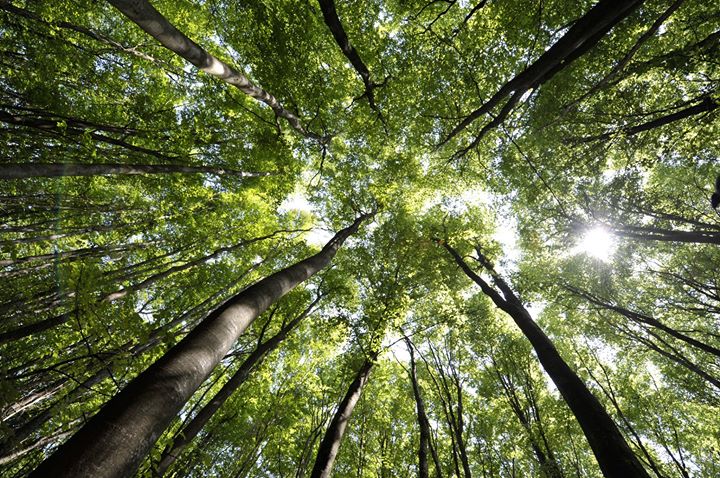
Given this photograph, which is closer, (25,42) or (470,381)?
(25,42)

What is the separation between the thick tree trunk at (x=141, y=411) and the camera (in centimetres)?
124

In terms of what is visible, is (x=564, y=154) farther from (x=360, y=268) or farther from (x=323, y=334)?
(x=323, y=334)

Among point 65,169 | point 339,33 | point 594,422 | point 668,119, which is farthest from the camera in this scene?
point 668,119

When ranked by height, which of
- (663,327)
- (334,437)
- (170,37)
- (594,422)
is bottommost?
(334,437)

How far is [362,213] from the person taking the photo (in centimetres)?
1097

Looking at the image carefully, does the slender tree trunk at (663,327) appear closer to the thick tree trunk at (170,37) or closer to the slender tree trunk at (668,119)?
the slender tree trunk at (668,119)

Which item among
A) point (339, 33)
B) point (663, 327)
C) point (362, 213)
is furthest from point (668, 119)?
point (362, 213)

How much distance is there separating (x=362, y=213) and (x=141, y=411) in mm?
9730

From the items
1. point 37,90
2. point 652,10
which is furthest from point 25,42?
point 652,10

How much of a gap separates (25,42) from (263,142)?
5078 mm

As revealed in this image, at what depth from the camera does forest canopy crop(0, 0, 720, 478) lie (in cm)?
472

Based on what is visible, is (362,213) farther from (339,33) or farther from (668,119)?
(668,119)

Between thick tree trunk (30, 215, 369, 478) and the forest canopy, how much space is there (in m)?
0.05

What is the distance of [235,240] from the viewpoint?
8.32 m
